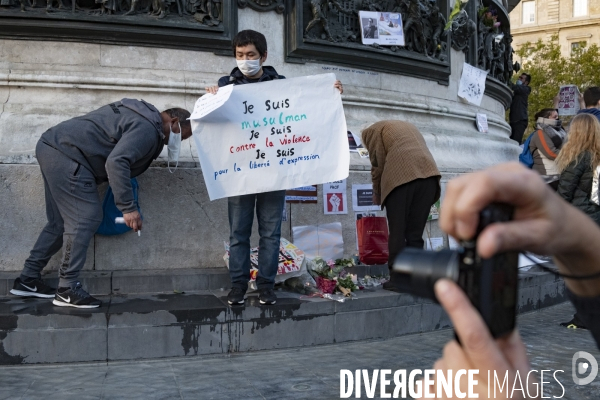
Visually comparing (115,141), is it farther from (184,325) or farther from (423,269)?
(423,269)

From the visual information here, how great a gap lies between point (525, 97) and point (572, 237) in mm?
13875

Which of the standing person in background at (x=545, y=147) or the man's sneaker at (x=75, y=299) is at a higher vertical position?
the standing person in background at (x=545, y=147)

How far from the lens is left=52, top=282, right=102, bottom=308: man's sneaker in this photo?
5000mm

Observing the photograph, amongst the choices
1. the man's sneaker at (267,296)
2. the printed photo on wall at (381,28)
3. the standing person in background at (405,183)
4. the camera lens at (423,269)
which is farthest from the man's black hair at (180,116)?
the camera lens at (423,269)

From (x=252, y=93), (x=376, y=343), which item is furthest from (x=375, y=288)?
(x=252, y=93)

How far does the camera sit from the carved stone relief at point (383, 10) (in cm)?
725

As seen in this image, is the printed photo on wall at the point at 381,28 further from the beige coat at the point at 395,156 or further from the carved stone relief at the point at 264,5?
the beige coat at the point at 395,156

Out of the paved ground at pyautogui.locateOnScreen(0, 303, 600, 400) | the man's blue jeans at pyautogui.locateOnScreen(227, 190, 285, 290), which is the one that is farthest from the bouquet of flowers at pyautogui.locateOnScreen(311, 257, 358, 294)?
the man's blue jeans at pyautogui.locateOnScreen(227, 190, 285, 290)

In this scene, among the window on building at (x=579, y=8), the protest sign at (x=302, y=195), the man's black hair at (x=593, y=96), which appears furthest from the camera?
the window on building at (x=579, y=8)

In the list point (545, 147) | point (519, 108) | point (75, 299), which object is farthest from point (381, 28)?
point (519, 108)

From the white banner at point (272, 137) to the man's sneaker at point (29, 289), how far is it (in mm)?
1556

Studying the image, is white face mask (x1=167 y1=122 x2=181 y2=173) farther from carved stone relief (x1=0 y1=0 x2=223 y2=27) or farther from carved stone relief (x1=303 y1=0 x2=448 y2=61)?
carved stone relief (x1=303 y1=0 x2=448 y2=61)

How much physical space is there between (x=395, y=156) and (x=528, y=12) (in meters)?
57.4

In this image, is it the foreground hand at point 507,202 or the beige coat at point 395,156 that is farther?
the beige coat at point 395,156
